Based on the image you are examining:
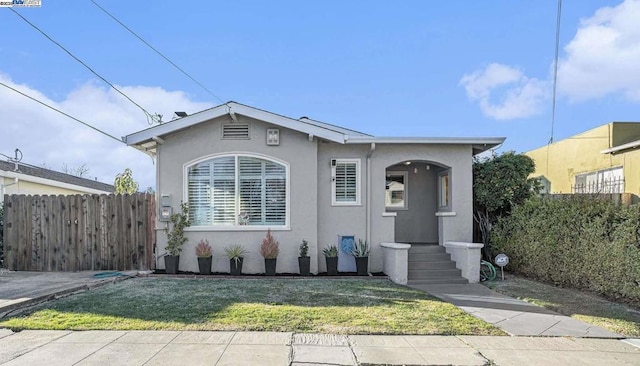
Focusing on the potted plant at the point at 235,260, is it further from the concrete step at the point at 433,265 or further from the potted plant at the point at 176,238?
the concrete step at the point at 433,265

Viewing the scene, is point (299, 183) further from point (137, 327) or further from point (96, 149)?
point (96, 149)

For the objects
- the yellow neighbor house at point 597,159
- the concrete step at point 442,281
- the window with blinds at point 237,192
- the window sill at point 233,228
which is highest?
the yellow neighbor house at point 597,159

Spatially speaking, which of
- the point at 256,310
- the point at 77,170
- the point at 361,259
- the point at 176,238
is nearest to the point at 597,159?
the point at 361,259

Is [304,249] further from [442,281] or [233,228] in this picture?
[442,281]

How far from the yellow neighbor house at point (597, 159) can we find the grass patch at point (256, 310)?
25.5ft

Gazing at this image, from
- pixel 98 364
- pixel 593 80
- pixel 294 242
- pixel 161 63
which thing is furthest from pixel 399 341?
pixel 593 80

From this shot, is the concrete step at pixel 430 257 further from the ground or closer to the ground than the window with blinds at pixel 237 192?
closer to the ground

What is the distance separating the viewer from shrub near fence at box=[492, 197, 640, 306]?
7016 millimetres

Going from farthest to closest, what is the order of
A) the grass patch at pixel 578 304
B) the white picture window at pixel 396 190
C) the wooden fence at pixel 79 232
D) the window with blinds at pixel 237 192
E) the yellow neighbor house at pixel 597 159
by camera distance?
1. the yellow neighbor house at pixel 597 159
2. the white picture window at pixel 396 190
3. the wooden fence at pixel 79 232
4. the window with blinds at pixel 237 192
5. the grass patch at pixel 578 304

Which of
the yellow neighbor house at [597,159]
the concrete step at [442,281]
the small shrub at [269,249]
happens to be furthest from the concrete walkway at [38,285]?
the yellow neighbor house at [597,159]

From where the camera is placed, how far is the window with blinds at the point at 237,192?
393 inches

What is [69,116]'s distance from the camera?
456 inches

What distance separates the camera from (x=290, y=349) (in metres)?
4.60

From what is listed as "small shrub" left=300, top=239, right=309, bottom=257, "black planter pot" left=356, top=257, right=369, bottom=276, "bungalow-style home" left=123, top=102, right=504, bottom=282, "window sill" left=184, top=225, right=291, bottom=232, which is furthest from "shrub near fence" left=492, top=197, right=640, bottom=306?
"window sill" left=184, top=225, right=291, bottom=232
